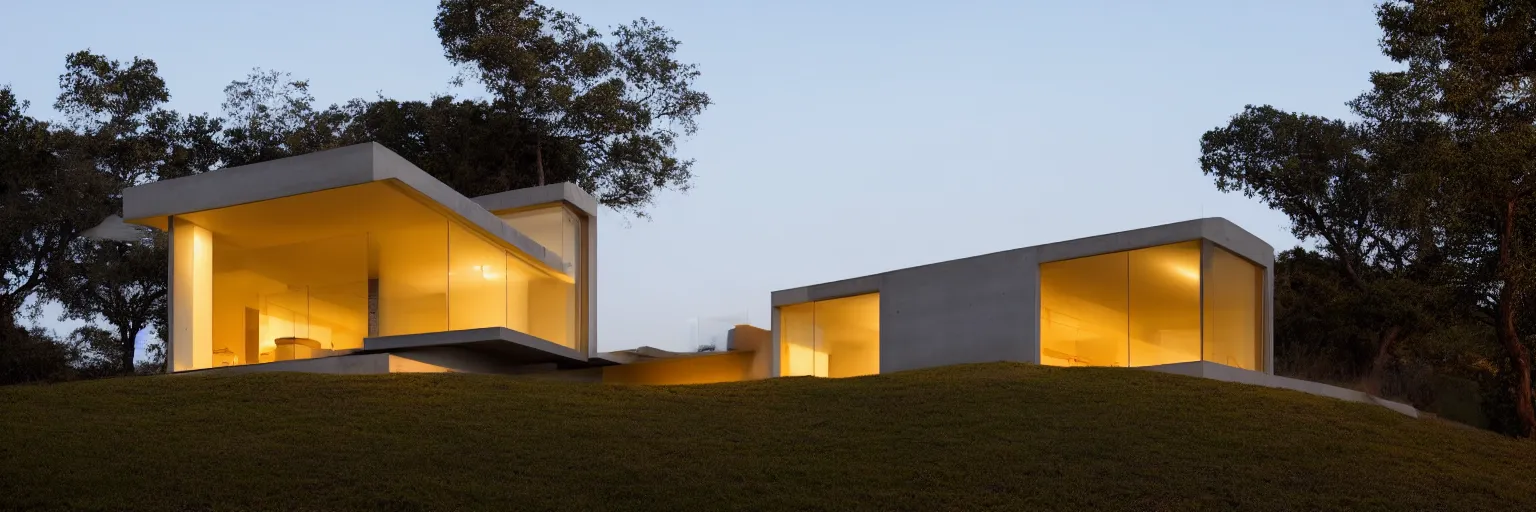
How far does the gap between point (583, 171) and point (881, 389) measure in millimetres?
24813

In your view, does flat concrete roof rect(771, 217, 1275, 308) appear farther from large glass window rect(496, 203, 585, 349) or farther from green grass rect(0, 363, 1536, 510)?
large glass window rect(496, 203, 585, 349)

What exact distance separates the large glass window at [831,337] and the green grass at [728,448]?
24.5ft

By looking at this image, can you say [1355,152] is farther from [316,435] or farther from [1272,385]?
[316,435]

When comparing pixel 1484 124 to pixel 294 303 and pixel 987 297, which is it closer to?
pixel 987 297

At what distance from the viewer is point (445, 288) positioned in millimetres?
25438

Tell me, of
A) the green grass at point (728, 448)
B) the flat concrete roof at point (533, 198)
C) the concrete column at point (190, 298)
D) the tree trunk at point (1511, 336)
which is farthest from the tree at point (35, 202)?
the tree trunk at point (1511, 336)

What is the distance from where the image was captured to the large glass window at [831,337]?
29.3 metres

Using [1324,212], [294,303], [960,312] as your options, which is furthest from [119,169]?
[1324,212]

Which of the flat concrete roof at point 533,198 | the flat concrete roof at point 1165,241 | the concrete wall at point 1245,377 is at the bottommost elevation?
the concrete wall at point 1245,377

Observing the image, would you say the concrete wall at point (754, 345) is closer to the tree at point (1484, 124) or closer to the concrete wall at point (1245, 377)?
the concrete wall at point (1245, 377)

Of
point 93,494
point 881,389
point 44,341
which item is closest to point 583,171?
point 44,341

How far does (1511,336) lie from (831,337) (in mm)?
12703

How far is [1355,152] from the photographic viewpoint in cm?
4075

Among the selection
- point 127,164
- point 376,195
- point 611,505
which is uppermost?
point 127,164
